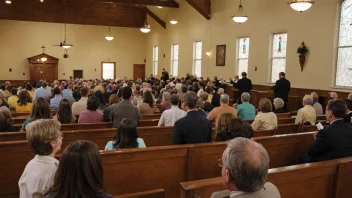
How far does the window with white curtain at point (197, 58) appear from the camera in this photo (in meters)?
15.8

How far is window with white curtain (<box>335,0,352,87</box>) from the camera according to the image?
855 centimetres

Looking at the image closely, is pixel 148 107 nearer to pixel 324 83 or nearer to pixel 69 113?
pixel 69 113

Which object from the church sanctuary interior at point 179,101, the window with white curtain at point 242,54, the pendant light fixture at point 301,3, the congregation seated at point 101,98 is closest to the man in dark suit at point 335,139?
the church sanctuary interior at point 179,101

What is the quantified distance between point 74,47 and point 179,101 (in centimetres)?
1428

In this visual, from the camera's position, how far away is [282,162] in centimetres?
390

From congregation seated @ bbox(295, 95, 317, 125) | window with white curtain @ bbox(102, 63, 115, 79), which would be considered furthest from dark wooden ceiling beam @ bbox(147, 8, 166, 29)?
congregation seated @ bbox(295, 95, 317, 125)

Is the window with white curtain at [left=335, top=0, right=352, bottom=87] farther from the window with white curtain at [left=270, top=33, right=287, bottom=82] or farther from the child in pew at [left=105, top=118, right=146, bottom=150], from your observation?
the child in pew at [left=105, top=118, right=146, bottom=150]

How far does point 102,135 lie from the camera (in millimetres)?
4191

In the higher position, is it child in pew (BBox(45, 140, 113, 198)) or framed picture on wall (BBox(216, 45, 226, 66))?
framed picture on wall (BBox(216, 45, 226, 66))

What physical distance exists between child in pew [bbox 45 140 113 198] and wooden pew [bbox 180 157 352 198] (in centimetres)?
85

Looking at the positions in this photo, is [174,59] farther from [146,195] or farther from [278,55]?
[146,195]

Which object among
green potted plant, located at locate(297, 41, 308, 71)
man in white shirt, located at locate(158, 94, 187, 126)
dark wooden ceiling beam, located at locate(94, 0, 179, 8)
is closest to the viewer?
man in white shirt, located at locate(158, 94, 187, 126)

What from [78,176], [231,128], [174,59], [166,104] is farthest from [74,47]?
[78,176]

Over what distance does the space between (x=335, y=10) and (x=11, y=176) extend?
887 centimetres
